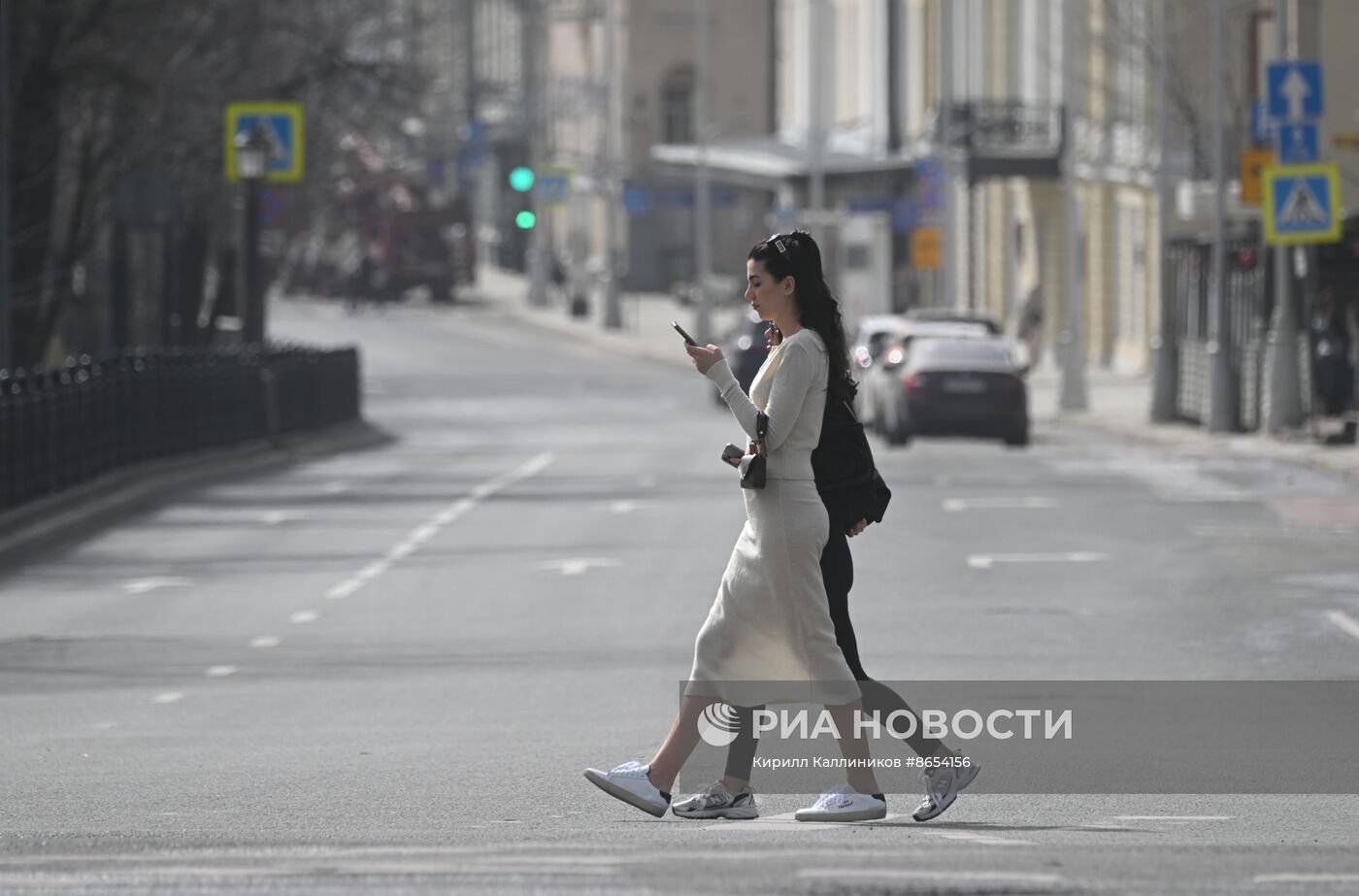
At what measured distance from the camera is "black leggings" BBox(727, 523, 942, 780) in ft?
28.2

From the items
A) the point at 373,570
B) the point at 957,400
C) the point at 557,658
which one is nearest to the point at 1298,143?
the point at 957,400

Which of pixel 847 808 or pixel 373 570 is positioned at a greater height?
pixel 847 808

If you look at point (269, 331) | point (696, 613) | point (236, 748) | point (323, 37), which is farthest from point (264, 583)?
point (269, 331)

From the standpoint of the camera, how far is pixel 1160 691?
512 inches

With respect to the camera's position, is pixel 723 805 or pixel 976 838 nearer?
pixel 976 838

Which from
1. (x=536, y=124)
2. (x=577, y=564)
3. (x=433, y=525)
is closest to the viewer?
(x=577, y=564)

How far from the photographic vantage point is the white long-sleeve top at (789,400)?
8.34 m

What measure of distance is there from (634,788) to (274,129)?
2648cm

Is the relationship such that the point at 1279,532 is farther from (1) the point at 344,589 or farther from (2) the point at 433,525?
(1) the point at 344,589

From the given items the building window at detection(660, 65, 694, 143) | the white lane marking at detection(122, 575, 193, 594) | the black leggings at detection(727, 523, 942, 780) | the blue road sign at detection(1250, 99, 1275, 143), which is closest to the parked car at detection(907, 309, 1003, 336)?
the blue road sign at detection(1250, 99, 1275, 143)

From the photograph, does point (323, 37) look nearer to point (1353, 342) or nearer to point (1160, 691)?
point (1353, 342)

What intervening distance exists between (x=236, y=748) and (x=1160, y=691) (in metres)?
4.27

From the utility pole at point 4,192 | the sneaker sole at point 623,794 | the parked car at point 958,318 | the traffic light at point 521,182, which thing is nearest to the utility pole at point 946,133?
the traffic light at point 521,182

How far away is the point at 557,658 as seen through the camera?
14938 millimetres
